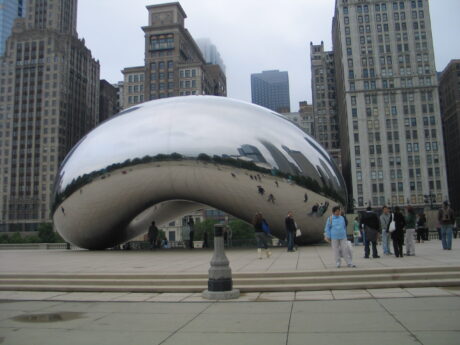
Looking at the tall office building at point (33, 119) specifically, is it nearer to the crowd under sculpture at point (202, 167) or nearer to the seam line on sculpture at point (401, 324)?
the crowd under sculpture at point (202, 167)

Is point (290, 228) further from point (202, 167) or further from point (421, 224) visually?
point (421, 224)

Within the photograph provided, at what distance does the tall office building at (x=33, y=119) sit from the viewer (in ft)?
362

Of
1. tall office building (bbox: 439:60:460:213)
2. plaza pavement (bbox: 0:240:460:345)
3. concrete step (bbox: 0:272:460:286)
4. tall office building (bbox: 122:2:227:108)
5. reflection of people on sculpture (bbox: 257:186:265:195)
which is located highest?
tall office building (bbox: 122:2:227:108)

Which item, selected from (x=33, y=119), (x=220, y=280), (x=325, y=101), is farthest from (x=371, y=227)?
(x=325, y=101)

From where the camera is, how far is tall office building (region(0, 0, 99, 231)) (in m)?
110

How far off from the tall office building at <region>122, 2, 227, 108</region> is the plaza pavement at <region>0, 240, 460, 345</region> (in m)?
103

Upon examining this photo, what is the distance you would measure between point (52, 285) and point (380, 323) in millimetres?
6888

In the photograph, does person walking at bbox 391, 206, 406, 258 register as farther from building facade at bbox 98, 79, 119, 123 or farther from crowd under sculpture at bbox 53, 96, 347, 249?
building facade at bbox 98, 79, 119, 123

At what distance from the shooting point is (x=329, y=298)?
748cm

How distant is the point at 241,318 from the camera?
6.14 m

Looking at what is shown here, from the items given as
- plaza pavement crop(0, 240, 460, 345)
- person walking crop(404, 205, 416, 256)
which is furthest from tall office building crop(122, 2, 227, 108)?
plaza pavement crop(0, 240, 460, 345)

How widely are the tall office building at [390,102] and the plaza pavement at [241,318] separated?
87.7 meters

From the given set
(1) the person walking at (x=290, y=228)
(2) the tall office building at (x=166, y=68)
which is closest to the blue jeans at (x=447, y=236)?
(1) the person walking at (x=290, y=228)

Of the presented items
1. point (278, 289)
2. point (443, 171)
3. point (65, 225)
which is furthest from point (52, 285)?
point (443, 171)
